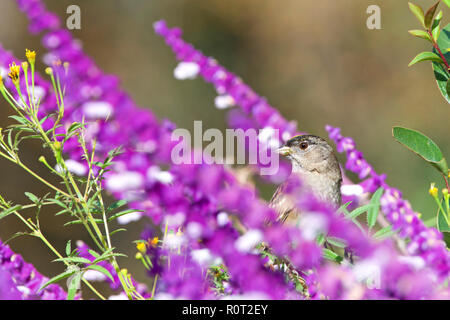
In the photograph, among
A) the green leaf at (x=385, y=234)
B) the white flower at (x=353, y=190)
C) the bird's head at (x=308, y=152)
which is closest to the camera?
Answer: the green leaf at (x=385, y=234)

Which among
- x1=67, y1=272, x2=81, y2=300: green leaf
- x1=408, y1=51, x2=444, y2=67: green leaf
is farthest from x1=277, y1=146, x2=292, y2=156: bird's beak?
x1=67, y1=272, x2=81, y2=300: green leaf

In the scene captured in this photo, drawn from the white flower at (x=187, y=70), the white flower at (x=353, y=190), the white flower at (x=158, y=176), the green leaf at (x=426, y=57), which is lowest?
the white flower at (x=158, y=176)

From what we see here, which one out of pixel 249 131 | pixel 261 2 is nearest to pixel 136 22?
pixel 261 2

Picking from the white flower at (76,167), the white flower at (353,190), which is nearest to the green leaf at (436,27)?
the white flower at (353,190)

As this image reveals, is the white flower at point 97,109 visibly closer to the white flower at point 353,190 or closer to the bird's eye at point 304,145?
the white flower at point 353,190

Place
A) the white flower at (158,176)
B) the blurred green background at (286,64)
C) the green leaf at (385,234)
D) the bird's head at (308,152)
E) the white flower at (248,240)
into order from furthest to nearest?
the blurred green background at (286,64)
the bird's head at (308,152)
the green leaf at (385,234)
the white flower at (158,176)
the white flower at (248,240)

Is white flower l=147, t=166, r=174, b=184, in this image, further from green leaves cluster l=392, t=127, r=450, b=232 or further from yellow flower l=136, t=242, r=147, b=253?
green leaves cluster l=392, t=127, r=450, b=232

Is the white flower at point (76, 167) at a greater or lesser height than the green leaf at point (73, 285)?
greater
